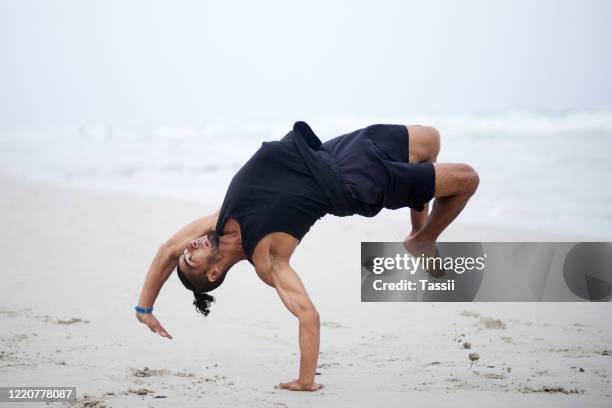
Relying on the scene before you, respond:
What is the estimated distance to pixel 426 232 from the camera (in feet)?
16.6

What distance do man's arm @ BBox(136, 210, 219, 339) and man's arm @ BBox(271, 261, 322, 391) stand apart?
0.65 meters

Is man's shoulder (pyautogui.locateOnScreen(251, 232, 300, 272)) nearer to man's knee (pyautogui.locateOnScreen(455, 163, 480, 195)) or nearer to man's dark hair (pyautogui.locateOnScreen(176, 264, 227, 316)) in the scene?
man's dark hair (pyautogui.locateOnScreen(176, 264, 227, 316))

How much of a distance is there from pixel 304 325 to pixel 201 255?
0.73m

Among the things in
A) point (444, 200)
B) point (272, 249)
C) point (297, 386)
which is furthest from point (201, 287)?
point (444, 200)

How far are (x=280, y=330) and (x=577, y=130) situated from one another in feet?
57.9

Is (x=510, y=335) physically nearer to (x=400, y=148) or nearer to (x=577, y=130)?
(x=400, y=148)

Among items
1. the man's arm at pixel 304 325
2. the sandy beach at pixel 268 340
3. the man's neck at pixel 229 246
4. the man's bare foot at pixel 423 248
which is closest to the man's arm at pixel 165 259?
the man's neck at pixel 229 246

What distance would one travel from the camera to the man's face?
15.2 feet

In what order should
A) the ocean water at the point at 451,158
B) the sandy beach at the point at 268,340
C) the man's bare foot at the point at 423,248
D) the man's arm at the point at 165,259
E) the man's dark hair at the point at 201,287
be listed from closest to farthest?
the sandy beach at the point at 268,340 → the man's dark hair at the point at 201,287 → the man's arm at the point at 165,259 → the man's bare foot at the point at 423,248 → the ocean water at the point at 451,158

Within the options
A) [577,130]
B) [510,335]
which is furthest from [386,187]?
[577,130]

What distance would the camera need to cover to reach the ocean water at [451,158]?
11.4 m

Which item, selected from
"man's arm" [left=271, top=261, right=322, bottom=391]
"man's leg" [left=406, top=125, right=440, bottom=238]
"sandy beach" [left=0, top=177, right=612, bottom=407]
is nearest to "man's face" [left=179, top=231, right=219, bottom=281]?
"man's arm" [left=271, top=261, right=322, bottom=391]

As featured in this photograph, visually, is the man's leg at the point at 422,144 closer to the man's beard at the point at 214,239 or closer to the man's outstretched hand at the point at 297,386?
the man's beard at the point at 214,239

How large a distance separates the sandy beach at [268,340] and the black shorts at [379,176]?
3.55 ft
